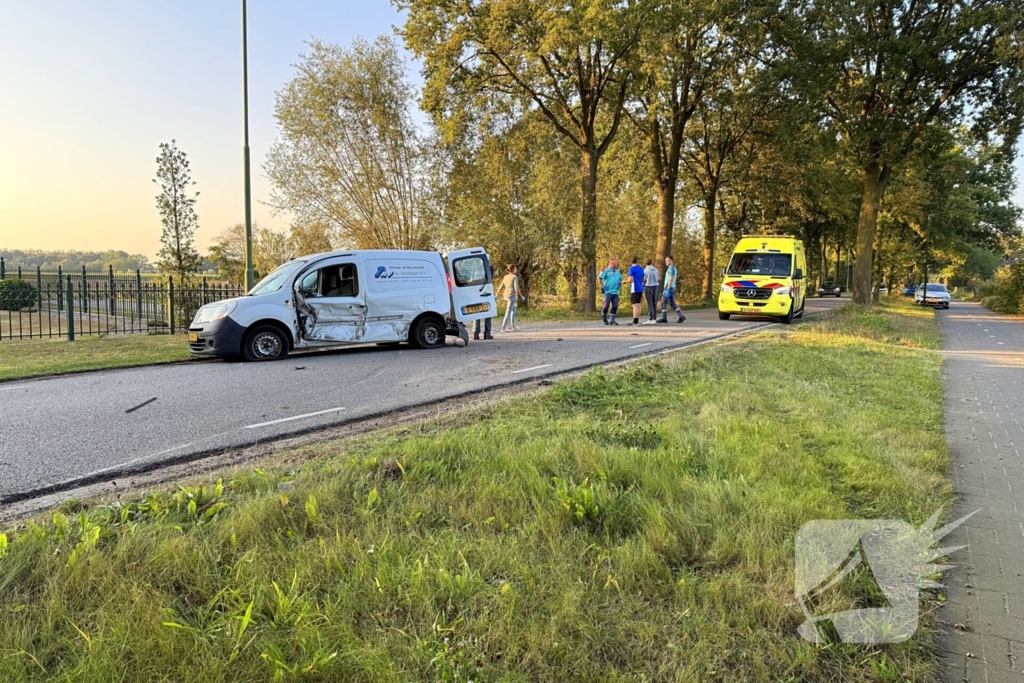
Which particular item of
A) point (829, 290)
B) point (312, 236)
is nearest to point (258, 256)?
point (312, 236)

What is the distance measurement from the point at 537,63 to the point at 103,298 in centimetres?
1569

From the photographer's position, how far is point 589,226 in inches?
872

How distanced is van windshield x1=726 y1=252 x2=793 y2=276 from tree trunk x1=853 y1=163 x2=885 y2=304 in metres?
7.93

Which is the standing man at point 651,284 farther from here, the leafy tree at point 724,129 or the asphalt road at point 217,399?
the leafy tree at point 724,129

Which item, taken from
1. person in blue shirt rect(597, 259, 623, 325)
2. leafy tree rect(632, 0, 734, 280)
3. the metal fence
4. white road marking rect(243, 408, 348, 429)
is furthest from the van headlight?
leafy tree rect(632, 0, 734, 280)

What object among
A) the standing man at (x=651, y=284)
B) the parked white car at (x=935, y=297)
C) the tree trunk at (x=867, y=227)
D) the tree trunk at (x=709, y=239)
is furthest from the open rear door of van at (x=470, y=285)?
the parked white car at (x=935, y=297)

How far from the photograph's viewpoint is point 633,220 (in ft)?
Answer: 107

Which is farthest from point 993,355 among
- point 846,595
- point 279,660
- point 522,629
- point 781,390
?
point 279,660

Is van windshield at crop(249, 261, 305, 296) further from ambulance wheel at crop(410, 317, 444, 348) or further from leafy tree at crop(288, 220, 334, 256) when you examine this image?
leafy tree at crop(288, 220, 334, 256)

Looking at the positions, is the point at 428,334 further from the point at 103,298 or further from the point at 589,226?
the point at 103,298

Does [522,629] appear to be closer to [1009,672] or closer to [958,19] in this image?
[1009,672]

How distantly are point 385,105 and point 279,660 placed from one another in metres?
26.0

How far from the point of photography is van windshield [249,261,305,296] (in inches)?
438

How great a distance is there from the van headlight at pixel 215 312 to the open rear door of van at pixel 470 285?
4528 millimetres
